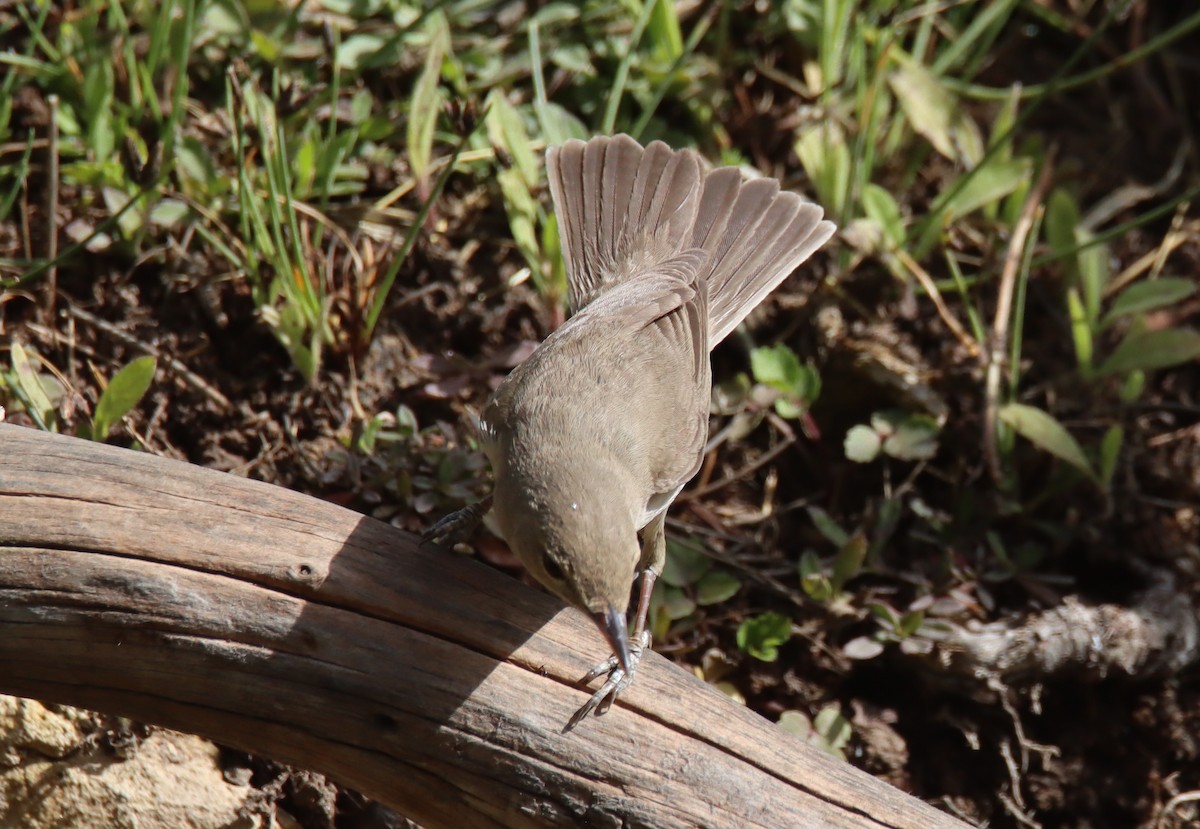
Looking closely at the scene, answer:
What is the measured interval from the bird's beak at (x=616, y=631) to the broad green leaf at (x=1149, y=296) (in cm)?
307

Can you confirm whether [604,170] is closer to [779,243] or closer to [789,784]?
[779,243]

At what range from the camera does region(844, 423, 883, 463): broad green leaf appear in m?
4.86

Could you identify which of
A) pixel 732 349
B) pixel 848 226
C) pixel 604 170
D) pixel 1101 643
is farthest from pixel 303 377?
pixel 1101 643

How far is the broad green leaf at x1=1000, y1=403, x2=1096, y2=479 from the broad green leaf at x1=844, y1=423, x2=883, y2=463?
57 cm

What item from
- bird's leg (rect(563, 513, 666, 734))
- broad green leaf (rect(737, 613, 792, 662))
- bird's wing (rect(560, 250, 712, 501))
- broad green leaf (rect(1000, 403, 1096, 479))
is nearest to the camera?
bird's leg (rect(563, 513, 666, 734))

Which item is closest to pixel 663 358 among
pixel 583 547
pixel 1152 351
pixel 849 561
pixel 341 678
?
pixel 849 561

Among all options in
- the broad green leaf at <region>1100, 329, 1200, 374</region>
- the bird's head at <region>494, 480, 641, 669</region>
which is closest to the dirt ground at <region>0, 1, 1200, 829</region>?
the broad green leaf at <region>1100, 329, 1200, 374</region>

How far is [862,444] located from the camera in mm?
4898

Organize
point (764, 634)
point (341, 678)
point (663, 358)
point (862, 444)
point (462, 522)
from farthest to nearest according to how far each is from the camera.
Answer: point (862, 444), point (764, 634), point (663, 358), point (462, 522), point (341, 678)

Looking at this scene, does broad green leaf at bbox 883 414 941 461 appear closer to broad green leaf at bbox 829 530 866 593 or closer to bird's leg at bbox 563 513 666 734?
broad green leaf at bbox 829 530 866 593

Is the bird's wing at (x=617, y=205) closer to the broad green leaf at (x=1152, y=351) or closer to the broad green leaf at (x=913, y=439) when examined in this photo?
the broad green leaf at (x=913, y=439)

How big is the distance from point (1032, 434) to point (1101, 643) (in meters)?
0.86

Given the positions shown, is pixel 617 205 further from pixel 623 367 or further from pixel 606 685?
pixel 606 685

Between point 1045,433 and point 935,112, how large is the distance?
1.79m
